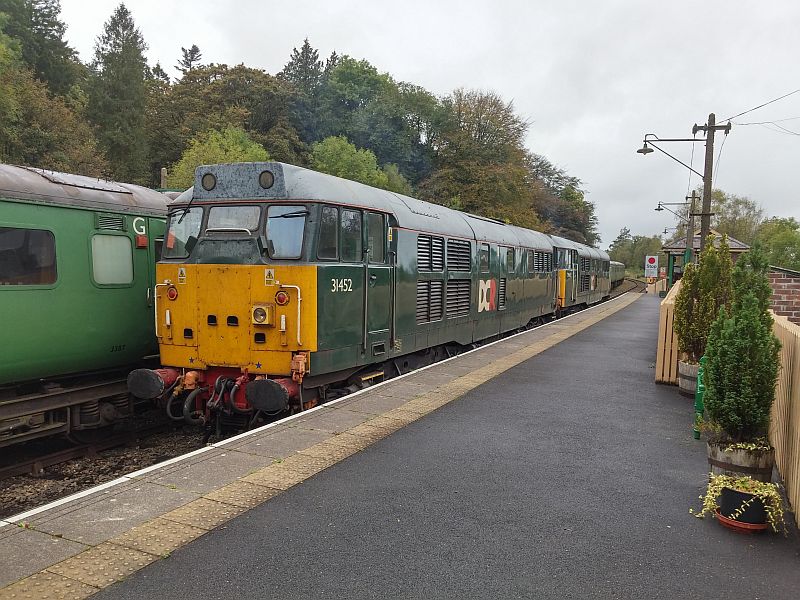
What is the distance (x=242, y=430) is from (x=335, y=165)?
3446 cm

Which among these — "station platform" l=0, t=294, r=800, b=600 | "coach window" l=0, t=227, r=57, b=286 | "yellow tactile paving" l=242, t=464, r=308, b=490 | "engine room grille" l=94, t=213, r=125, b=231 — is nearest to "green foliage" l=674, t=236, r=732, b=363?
"station platform" l=0, t=294, r=800, b=600

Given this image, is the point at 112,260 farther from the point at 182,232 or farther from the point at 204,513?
the point at 204,513

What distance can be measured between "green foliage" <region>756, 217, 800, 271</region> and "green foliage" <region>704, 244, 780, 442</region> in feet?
170

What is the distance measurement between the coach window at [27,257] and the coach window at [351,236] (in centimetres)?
375

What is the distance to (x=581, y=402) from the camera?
840 cm

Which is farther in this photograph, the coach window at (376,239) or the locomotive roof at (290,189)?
the coach window at (376,239)

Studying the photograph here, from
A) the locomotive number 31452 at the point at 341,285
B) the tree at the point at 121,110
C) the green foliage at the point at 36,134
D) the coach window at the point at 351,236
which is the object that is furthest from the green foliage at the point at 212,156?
the locomotive number 31452 at the point at 341,285

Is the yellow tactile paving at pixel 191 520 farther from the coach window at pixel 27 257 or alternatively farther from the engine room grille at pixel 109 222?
the engine room grille at pixel 109 222

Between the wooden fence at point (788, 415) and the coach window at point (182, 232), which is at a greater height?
the coach window at point (182, 232)

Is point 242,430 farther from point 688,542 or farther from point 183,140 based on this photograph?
point 183,140

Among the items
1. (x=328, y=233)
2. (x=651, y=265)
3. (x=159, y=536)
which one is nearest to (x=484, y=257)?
(x=328, y=233)

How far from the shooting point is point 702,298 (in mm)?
8578

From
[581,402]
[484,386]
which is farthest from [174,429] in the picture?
[581,402]

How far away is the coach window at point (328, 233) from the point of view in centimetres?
733
